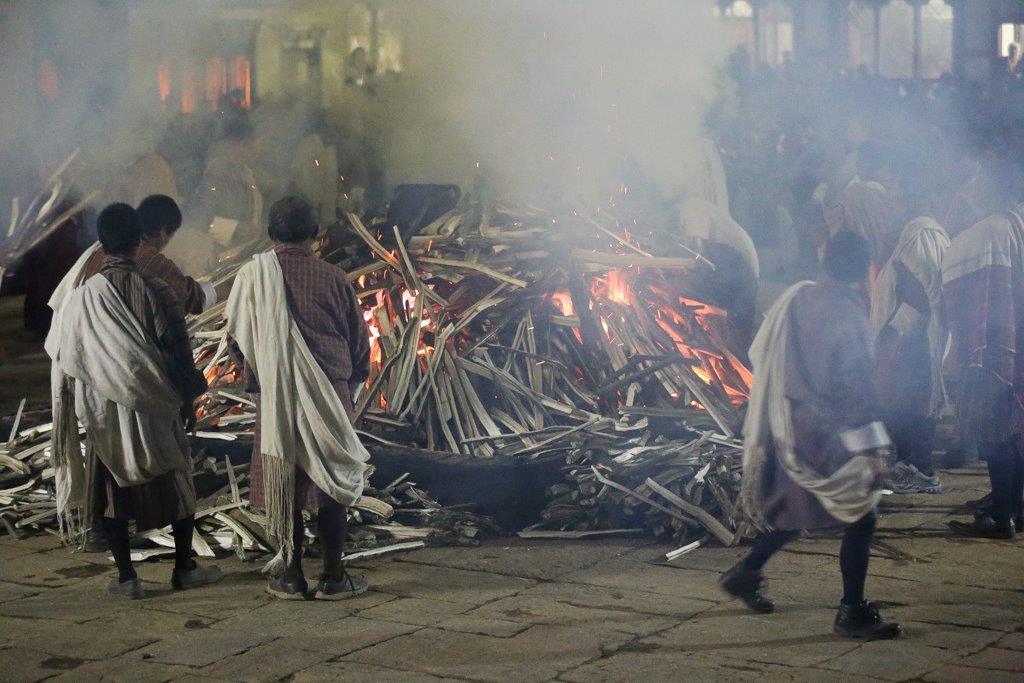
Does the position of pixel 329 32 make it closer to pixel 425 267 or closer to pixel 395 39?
pixel 395 39

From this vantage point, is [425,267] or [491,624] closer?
[491,624]

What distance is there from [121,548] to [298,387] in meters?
0.96

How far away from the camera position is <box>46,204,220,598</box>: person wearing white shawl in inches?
201

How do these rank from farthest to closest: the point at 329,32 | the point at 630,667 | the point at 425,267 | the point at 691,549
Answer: the point at 329,32 < the point at 425,267 < the point at 691,549 < the point at 630,667

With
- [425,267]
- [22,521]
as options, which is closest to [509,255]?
[425,267]

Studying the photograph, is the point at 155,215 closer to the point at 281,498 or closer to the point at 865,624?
the point at 281,498

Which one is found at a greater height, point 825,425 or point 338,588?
point 825,425

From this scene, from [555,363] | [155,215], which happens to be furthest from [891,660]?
[155,215]

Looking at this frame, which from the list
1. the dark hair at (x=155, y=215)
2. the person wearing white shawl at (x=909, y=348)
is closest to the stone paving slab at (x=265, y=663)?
the dark hair at (x=155, y=215)

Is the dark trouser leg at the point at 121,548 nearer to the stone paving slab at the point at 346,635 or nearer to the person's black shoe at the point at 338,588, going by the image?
the person's black shoe at the point at 338,588

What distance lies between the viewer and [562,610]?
16.1ft

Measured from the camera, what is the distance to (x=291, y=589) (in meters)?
5.08

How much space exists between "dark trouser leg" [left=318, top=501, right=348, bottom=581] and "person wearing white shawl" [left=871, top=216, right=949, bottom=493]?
121 inches

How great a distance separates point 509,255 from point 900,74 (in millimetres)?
14728
